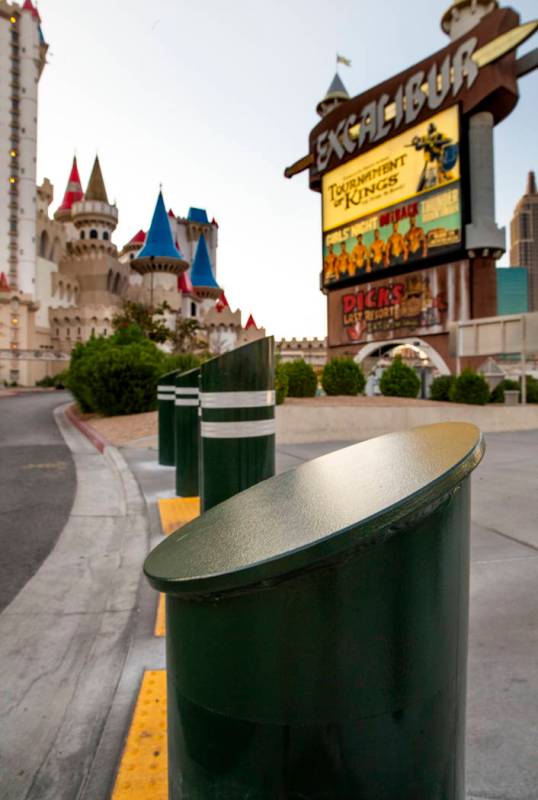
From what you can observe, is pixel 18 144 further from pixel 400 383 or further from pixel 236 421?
pixel 236 421

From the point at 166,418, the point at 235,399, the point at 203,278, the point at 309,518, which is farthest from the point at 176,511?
the point at 203,278

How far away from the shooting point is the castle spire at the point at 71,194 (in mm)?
86375

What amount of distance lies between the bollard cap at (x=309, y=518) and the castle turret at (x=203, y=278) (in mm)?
83723

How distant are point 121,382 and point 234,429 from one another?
13052 mm

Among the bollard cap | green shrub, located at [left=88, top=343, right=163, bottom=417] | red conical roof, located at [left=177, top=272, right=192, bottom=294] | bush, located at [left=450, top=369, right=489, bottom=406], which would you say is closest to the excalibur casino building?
bush, located at [left=450, top=369, right=489, bottom=406]

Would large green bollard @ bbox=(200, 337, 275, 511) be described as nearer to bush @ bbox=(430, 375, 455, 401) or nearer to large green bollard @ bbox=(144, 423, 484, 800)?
large green bollard @ bbox=(144, 423, 484, 800)

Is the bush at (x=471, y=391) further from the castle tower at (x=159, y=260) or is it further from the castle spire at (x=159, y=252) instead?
the castle spire at (x=159, y=252)

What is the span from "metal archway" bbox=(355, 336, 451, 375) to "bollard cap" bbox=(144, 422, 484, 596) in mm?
30431

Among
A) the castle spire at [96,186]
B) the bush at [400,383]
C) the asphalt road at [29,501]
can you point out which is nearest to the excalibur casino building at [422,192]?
the bush at [400,383]

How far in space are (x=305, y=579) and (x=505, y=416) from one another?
16051 millimetres

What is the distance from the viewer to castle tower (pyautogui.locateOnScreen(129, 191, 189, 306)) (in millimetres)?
69375

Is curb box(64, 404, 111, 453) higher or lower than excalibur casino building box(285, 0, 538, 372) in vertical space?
lower

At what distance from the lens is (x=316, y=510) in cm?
128

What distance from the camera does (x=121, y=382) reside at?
53.2ft
